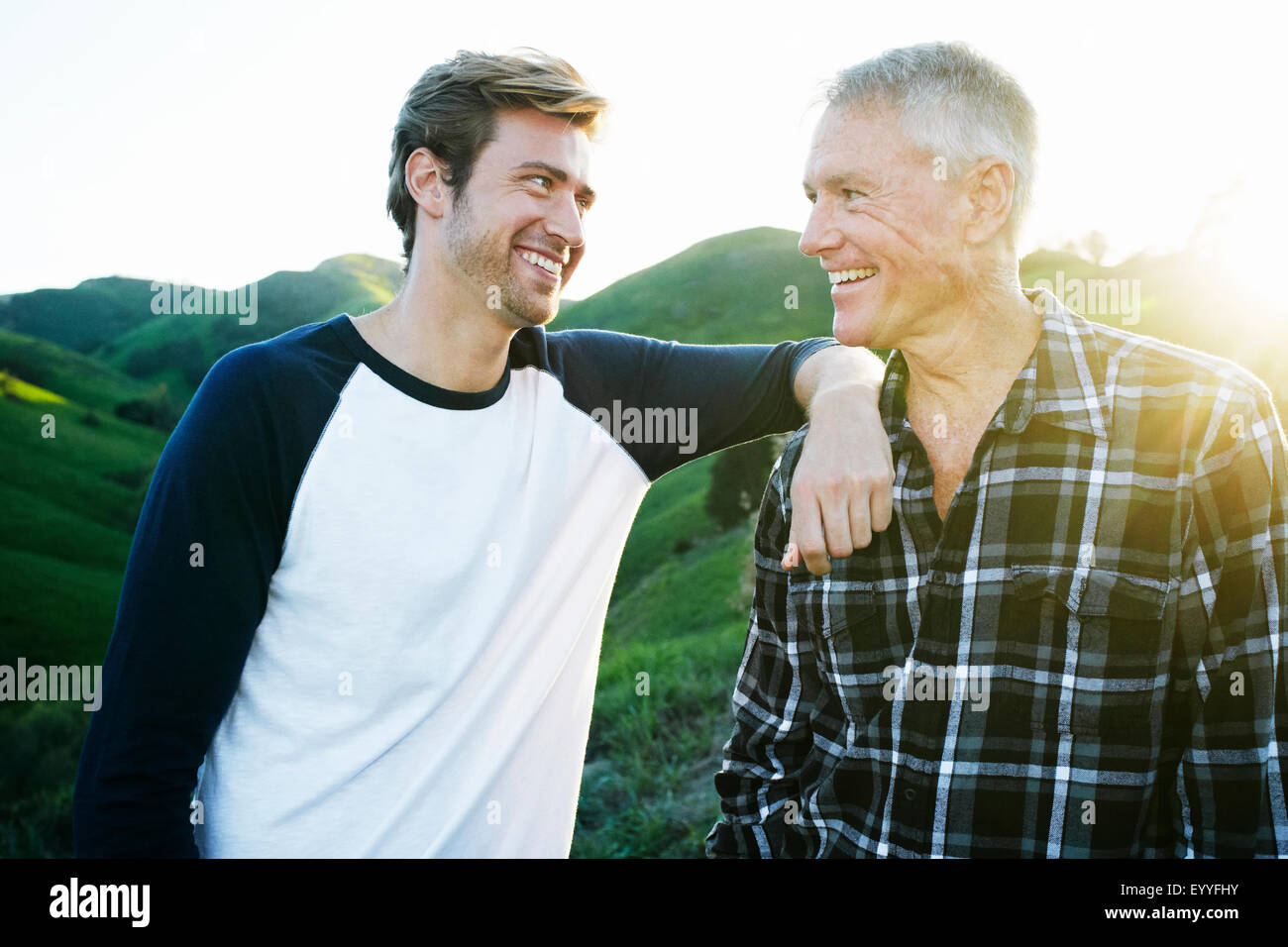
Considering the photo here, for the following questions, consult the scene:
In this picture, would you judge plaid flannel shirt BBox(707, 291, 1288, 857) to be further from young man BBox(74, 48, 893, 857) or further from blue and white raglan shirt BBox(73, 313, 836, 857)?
blue and white raglan shirt BBox(73, 313, 836, 857)

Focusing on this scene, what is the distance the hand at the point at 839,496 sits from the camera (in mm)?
2684

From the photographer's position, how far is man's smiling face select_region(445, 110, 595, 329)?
3.36 meters

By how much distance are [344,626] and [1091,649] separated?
2265mm

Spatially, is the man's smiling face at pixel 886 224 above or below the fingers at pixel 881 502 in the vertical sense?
above

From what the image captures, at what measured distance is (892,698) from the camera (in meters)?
2.91

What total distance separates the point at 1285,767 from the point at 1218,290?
31.4 meters

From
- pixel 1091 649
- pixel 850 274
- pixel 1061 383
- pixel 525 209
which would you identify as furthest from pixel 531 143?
pixel 1091 649

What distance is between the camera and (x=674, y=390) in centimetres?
365

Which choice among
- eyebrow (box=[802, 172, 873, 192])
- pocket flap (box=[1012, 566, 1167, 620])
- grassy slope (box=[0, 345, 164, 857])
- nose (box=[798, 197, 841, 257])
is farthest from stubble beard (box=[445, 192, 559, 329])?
grassy slope (box=[0, 345, 164, 857])

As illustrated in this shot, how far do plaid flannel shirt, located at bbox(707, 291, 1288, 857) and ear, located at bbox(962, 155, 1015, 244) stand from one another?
0.34m

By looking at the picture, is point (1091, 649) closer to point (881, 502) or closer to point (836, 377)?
point (881, 502)

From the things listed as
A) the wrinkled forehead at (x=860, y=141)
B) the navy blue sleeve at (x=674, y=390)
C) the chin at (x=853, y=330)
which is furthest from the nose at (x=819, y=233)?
the navy blue sleeve at (x=674, y=390)

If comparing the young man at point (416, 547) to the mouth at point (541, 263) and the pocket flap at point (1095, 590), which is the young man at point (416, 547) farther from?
the pocket flap at point (1095, 590)
